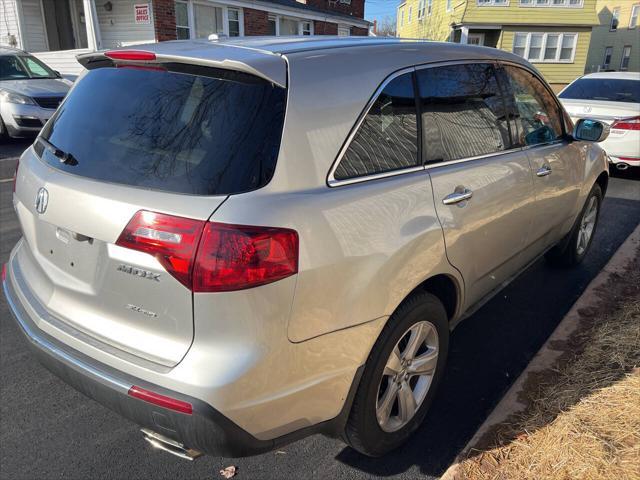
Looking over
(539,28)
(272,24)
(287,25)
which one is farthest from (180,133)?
(539,28)

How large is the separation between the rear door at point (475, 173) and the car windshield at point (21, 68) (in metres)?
11.3

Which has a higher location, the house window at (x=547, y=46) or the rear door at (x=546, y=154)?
the house window at (x=547, y=46)

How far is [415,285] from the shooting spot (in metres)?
2.32

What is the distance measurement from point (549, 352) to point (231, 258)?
242cm

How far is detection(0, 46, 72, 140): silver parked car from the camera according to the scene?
10.1m

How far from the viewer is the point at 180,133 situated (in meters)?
1.96

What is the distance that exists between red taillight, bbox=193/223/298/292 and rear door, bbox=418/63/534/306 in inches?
41.7

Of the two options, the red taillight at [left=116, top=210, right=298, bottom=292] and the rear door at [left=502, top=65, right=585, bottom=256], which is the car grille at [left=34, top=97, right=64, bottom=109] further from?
the red taillight at [left=116, top=210, right=298, bottom=292]

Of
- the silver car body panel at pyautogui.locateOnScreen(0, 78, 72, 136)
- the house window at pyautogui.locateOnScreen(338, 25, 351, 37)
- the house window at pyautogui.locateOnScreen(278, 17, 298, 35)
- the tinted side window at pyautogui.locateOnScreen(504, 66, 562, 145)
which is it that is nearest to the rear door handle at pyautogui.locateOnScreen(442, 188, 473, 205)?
the tinted side window at pyautogui.locateOnScreen(504, 66, 562, 145)

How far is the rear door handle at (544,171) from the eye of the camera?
11.3 feet

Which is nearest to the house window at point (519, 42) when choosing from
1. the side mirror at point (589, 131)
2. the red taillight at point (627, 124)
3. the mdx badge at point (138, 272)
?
the red taillight at point (627, 124)

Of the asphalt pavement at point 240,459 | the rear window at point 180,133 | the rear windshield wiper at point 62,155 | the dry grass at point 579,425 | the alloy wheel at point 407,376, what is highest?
the rear window at point 180,133

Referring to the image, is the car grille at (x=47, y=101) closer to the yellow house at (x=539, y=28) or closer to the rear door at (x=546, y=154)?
the rear door at (x=546, y=154)

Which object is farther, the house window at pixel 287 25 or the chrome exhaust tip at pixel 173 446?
the house window at pixel 287 25
